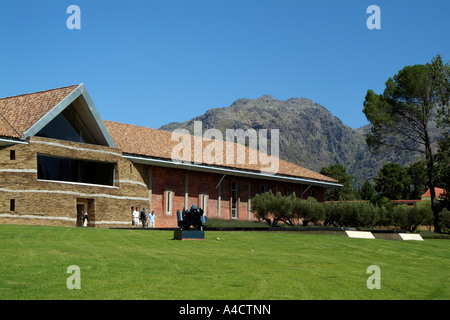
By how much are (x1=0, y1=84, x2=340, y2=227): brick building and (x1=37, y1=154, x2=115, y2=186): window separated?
62 millimetres

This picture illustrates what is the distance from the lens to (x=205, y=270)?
1354 cm

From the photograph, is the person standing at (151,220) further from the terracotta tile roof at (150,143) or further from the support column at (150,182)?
the terracotta tile roof at (150,143)

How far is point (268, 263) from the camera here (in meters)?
15.5

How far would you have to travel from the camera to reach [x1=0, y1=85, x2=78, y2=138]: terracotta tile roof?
33.6 m

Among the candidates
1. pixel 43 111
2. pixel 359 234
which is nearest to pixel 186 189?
pixel 43 111

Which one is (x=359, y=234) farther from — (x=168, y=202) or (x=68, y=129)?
(x=68, y=129)

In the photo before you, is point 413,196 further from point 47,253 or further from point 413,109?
point 47,253

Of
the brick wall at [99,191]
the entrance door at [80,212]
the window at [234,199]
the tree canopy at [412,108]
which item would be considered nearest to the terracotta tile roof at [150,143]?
the brick wall at [99,191]

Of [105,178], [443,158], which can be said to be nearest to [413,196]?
[443,158]

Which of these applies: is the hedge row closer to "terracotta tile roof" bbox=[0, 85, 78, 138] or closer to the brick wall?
the brick wall

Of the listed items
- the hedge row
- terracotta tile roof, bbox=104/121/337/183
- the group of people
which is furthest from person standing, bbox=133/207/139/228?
the hedge row

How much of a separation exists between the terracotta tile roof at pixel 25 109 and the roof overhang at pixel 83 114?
1.05ft
